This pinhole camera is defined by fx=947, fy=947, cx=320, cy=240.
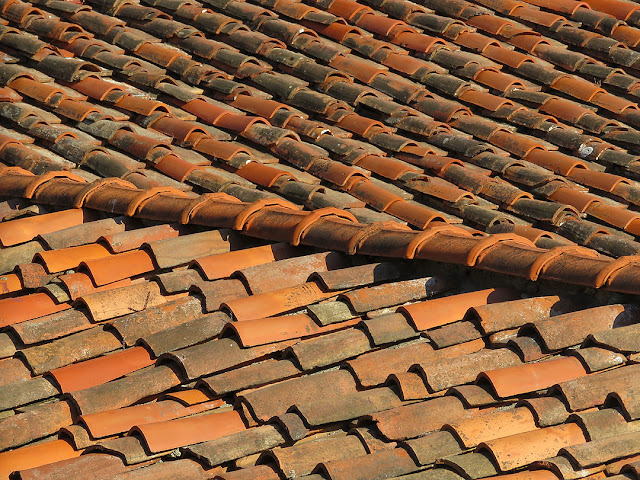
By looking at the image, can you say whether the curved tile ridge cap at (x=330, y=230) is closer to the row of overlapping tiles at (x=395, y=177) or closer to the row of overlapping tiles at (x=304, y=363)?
the row of overlapping tiles at (x=304, y=363)

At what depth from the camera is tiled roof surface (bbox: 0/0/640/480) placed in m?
3.76

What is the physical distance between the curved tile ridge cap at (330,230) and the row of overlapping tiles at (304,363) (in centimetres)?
14

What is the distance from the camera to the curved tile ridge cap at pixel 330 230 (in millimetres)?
4504

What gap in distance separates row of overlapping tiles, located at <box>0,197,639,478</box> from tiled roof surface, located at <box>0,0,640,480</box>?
12 millimetres

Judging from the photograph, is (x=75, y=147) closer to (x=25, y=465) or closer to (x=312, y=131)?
(x=312, y=131)

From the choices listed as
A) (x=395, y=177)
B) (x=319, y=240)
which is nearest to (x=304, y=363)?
(x=319, y=240)

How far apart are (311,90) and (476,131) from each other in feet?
4.25

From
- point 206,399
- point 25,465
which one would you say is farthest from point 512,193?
point 25,465

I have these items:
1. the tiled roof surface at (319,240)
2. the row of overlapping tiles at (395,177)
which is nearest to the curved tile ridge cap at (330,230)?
the tiled roof surface at (319,240)

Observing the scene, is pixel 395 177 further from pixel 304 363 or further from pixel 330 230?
pixel 304 363

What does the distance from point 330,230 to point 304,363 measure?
1095 millimetres

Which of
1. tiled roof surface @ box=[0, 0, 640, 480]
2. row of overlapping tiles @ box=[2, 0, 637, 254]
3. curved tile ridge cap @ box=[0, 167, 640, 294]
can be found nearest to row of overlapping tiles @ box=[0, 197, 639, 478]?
tiled roof surface @ box=[0, 0, 640, 480]

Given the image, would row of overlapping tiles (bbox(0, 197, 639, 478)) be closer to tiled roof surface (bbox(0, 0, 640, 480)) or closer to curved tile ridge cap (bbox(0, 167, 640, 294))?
tiled roof surface (bbox(0, 0, 640, 480))

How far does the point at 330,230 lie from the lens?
5.12m
